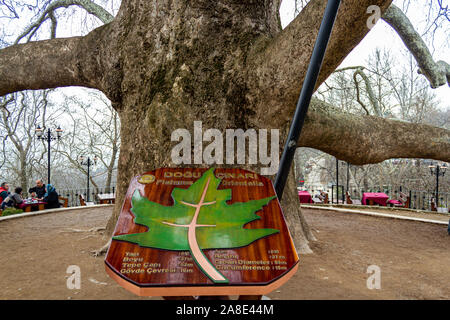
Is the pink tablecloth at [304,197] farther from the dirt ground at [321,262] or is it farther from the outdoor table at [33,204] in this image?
the outdoor table at [33,204]

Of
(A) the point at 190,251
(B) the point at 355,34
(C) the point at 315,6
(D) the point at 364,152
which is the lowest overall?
(A) the point at 190,251

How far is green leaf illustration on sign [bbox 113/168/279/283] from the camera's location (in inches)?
58.9

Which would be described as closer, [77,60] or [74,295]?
[74,295]

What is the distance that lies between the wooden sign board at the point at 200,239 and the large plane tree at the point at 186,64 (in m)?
1.40

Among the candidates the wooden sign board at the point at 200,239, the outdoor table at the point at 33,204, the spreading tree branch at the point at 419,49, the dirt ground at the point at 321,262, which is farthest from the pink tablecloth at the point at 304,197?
the wooden sign board at the point at 200,239

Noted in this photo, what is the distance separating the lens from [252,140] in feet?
11.0

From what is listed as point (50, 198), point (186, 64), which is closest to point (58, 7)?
point (50, 198)

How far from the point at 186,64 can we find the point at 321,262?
9.52 feet

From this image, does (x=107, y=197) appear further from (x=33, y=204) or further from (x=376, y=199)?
(x=376, y=199)

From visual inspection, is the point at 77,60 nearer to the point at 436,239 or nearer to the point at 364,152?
the point at 364,152

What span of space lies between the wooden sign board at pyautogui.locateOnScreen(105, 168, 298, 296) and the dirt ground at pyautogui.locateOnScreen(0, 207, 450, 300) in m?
1.45

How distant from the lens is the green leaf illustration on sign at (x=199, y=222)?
150 cm

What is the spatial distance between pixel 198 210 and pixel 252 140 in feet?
5.65

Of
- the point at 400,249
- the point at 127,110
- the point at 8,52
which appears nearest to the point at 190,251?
the point at 127,110
